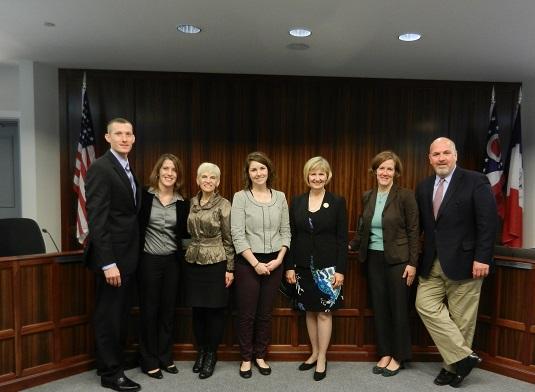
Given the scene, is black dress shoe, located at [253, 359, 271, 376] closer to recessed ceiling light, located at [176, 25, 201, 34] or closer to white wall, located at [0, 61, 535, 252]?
recessed ceiling light, located at [176, 25, 201, 34]

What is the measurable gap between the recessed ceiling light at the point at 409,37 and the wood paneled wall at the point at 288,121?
129cm

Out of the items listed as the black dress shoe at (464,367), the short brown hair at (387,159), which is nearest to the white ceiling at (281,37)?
the short brown hair at (387,159)

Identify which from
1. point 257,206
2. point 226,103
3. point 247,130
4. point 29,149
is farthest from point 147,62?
point 257,206

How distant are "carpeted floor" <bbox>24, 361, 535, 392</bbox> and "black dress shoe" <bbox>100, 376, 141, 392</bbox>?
2.5 inches

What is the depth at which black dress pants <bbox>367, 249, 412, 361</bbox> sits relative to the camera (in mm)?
2895

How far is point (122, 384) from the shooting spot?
2.68 metres

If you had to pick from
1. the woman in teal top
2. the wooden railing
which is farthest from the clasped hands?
the woman in teal top

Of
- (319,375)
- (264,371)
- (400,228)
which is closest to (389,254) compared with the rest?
(400,228)

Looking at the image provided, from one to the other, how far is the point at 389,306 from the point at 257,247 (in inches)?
44.3

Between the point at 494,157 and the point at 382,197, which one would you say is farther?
the point at 494,157

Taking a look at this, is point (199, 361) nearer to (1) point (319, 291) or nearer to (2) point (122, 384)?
(2) point (122, 384)

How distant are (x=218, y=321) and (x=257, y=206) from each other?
36.5 inches

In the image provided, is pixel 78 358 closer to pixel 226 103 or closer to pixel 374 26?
pixel 226 103

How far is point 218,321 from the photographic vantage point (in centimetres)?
294
